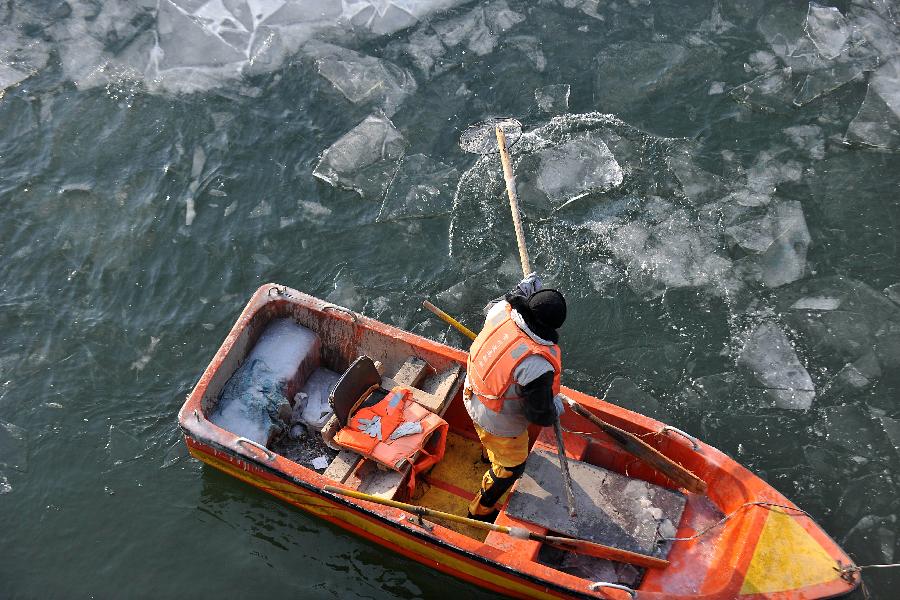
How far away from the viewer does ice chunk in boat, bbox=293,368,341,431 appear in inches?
263

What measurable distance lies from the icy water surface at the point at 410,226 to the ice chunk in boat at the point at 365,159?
1.3 inches

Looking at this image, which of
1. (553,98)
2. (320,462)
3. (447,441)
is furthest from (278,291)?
(553,98)

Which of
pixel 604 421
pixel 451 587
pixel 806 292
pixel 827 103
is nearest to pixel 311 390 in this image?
pixel 451 587

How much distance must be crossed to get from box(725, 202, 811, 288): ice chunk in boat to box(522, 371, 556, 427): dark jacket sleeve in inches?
140

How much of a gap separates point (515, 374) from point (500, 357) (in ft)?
0.47

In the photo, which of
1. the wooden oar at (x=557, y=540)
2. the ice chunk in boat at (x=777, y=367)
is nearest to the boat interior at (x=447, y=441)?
the wooden oar at (x=557, y=540)

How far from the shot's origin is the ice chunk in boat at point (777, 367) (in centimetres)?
696

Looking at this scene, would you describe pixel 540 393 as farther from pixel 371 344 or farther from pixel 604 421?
pixel 371 344

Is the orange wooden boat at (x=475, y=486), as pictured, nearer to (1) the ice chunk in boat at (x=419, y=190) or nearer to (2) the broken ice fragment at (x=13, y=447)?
(2) the broken ice fragment at (x=13, y=447)

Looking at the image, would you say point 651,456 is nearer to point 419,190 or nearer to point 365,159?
point 419,190

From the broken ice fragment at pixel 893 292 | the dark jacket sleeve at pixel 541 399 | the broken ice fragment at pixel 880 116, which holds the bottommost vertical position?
the broken ice fragment at pixel 893 292

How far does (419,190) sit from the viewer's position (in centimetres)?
847

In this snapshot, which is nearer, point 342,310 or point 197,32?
point 342,310

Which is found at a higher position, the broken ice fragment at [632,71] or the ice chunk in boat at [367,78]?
the ice chunk in boat at [367,78]
